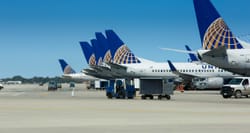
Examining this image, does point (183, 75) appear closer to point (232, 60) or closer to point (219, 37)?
point (219, 37)

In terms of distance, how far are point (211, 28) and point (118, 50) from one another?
37.4m

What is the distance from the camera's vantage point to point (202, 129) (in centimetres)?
1798

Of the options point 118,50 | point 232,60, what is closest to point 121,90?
point 232,60

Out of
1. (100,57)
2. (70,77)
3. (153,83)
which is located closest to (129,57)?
(100,57)

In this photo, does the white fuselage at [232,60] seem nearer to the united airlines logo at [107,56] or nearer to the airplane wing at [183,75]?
the airplane wing at [183,75]

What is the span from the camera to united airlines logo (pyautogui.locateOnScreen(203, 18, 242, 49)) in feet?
160

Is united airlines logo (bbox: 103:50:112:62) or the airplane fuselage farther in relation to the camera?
united airlines logo (bbox: 103:50:112:62)

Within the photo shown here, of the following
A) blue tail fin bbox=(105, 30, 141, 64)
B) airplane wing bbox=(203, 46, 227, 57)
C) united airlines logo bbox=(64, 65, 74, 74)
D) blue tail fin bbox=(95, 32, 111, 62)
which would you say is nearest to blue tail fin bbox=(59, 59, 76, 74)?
united airlines logo bbox=(64, 65, 74, 74)

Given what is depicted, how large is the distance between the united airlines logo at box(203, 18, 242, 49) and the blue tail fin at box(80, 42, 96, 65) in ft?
182

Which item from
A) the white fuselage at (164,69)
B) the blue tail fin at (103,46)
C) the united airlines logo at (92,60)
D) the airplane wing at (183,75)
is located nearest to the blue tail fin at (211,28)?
the airplane wing at (183,75)

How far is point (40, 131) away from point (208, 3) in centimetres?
3215

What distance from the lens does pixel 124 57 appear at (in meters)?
85.2

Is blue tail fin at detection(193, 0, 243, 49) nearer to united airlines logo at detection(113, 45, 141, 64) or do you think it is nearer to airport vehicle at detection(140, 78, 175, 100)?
airport vehicle at detection(140, 78, 175, 100)

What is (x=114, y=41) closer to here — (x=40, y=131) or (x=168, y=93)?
(x=168, y=93)
